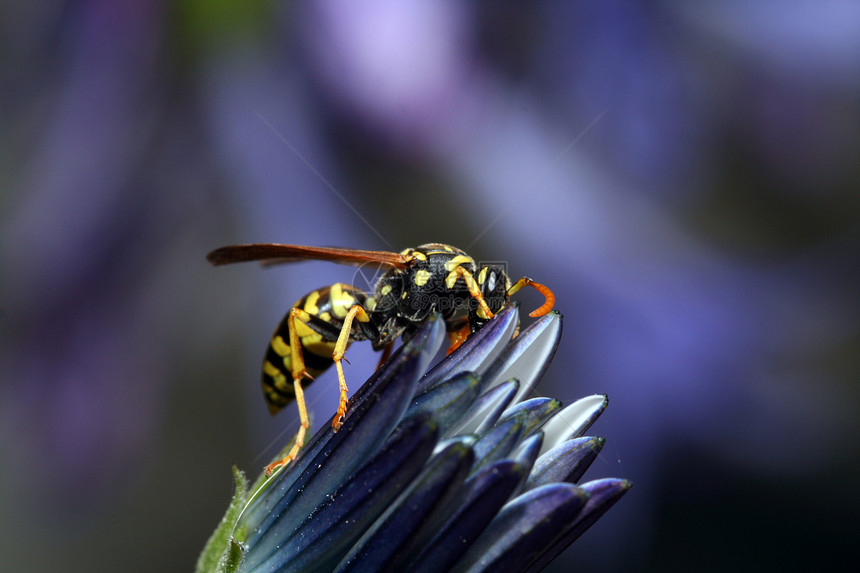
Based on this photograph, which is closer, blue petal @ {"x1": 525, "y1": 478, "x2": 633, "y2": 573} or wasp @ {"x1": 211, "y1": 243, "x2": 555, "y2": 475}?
blue petal @ {"x1": 525, "y1": 478, "x2": 633, "y2": 573}

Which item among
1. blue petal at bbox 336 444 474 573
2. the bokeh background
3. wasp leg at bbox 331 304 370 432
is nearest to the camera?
blue petal at bbox 336 444 474 573

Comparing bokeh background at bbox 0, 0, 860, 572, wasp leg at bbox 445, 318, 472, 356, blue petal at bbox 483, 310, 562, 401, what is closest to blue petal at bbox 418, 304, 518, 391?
blue petal at bbox 483, 310, 562, 401

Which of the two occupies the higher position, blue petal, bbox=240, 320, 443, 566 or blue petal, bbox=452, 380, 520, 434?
blue petal, bbox=452, 380, 520, 434

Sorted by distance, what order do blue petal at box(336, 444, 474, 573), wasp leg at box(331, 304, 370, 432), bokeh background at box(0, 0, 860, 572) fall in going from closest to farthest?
1. blue petal at box(336, 444, 474, 573)
2. wasp leg at box(331, 304, 370, 432)
3. bokeh background at box(0, 0, 860, 572)

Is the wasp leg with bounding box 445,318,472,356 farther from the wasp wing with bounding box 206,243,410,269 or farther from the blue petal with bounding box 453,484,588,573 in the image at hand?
the blue petal with bounding box 453,484,588,573

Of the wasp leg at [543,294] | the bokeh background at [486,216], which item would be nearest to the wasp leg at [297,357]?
the wasp leg at [543,294]
